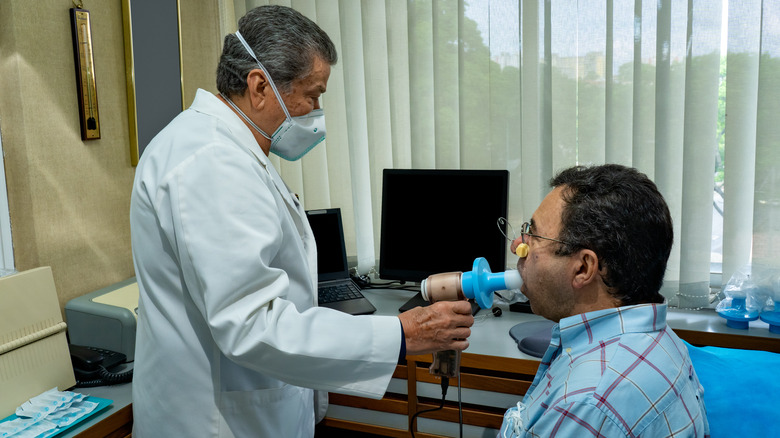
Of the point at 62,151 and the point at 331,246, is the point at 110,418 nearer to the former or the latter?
the point at 62,151

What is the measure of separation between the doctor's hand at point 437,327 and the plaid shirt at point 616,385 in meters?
0.18

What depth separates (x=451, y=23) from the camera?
2320 mm

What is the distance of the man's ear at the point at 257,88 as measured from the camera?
1.26 meters

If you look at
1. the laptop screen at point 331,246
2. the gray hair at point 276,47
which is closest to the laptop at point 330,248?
the laptop screen at point 331,246

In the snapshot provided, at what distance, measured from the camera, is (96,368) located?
1.68 metres

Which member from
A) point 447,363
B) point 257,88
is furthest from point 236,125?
point 447,363

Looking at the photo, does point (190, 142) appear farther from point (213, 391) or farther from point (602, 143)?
point (602, 143)

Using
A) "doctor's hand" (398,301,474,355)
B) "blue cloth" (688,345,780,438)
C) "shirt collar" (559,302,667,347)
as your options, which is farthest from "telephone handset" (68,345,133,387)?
"blue cloth" (688,345,780,438)

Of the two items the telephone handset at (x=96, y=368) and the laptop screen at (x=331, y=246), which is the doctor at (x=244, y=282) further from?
the laptop screen at (x=331, y=246)

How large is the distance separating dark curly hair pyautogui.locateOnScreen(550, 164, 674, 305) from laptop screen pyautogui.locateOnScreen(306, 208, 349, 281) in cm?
133

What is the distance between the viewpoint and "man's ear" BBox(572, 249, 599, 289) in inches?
43.2

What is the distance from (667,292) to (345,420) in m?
1.21

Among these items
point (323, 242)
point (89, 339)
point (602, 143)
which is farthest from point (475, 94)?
point (89, 339)

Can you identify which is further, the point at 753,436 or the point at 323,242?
the point at 323,242
